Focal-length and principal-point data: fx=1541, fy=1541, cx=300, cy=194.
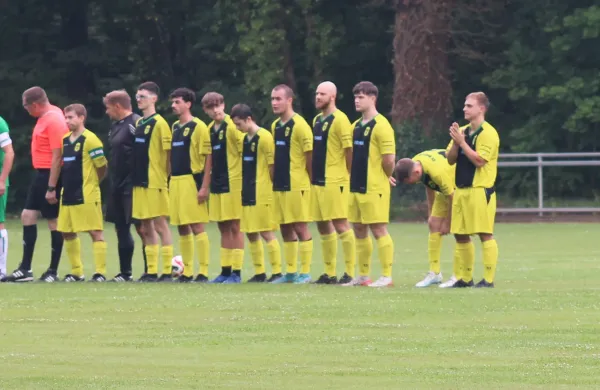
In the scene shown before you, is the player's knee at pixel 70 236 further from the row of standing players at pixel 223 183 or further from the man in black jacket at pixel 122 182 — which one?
the man in black jacket at pixel 122 182

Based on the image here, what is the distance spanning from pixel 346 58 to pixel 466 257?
85.2 ft

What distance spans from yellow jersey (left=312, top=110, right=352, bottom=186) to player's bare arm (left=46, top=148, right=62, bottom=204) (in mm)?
2914

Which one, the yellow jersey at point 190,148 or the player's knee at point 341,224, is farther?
the yellow jersey at point 190,148

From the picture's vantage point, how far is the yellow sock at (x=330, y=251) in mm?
16016

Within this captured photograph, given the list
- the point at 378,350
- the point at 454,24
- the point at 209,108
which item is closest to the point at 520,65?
the point at 454,24

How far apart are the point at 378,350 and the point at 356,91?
547 centimetres

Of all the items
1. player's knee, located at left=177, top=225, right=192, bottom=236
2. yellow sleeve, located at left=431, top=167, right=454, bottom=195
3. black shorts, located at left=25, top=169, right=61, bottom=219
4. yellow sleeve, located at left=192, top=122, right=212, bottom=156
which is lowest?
player's knee, located at left=177, top=225, right=192, bottom=236

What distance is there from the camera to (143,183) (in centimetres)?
1653

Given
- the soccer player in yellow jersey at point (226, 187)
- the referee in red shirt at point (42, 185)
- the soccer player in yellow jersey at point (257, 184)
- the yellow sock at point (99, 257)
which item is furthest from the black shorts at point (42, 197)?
the soccer player in yellow jersey at point (257, 184)

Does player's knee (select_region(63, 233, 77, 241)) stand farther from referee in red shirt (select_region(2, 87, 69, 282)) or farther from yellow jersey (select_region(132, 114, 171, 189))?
yellow jersey (select_region(132, 114, 171, 189))

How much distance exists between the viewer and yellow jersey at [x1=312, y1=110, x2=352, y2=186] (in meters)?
15.8

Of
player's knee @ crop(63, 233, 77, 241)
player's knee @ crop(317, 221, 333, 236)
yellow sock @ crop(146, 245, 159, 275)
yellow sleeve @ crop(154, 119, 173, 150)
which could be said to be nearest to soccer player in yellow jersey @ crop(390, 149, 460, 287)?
player's knee @ crop(317, 221, 333, 236)

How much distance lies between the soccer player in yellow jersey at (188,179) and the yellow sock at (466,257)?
291 cm

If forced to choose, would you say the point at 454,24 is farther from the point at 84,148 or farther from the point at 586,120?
the point at 84,148
